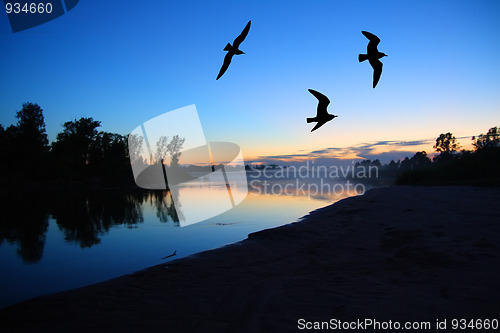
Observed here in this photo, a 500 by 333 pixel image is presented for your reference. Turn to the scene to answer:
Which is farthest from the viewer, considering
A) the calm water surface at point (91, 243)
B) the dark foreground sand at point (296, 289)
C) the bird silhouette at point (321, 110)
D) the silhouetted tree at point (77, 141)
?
the silhouetted tree at point (77, 141)

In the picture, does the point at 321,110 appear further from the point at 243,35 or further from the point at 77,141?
the point at 77,141

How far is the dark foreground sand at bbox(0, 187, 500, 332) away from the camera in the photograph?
331 cm

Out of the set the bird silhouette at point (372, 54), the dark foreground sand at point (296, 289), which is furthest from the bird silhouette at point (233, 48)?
the dark foreground sand at point (296, 289)

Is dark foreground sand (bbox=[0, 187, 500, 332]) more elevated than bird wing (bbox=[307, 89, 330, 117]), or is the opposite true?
bird wing (bbox=[307, 89, 330, 117])

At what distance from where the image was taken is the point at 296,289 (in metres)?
4.14

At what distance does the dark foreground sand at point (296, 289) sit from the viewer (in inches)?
130

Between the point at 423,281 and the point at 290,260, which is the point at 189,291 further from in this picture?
the point at 423,281

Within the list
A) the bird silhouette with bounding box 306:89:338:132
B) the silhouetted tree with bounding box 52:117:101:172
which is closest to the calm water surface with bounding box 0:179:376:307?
the bird silhouette with bounding box 306:89:338:132

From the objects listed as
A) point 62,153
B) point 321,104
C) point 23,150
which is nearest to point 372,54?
point 321,104

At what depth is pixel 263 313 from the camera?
3.49 m

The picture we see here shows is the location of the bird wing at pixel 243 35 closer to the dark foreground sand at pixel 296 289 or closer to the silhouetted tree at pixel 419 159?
the dark foreground sand at pixel 296 289

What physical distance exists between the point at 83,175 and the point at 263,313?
6446 centimetres

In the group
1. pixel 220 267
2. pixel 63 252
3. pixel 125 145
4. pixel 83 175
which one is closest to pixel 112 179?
pixel 83 175

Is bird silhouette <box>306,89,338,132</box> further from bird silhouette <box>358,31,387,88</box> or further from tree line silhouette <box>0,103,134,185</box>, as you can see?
tree line silhouette <box>0,103,134,185</box>
